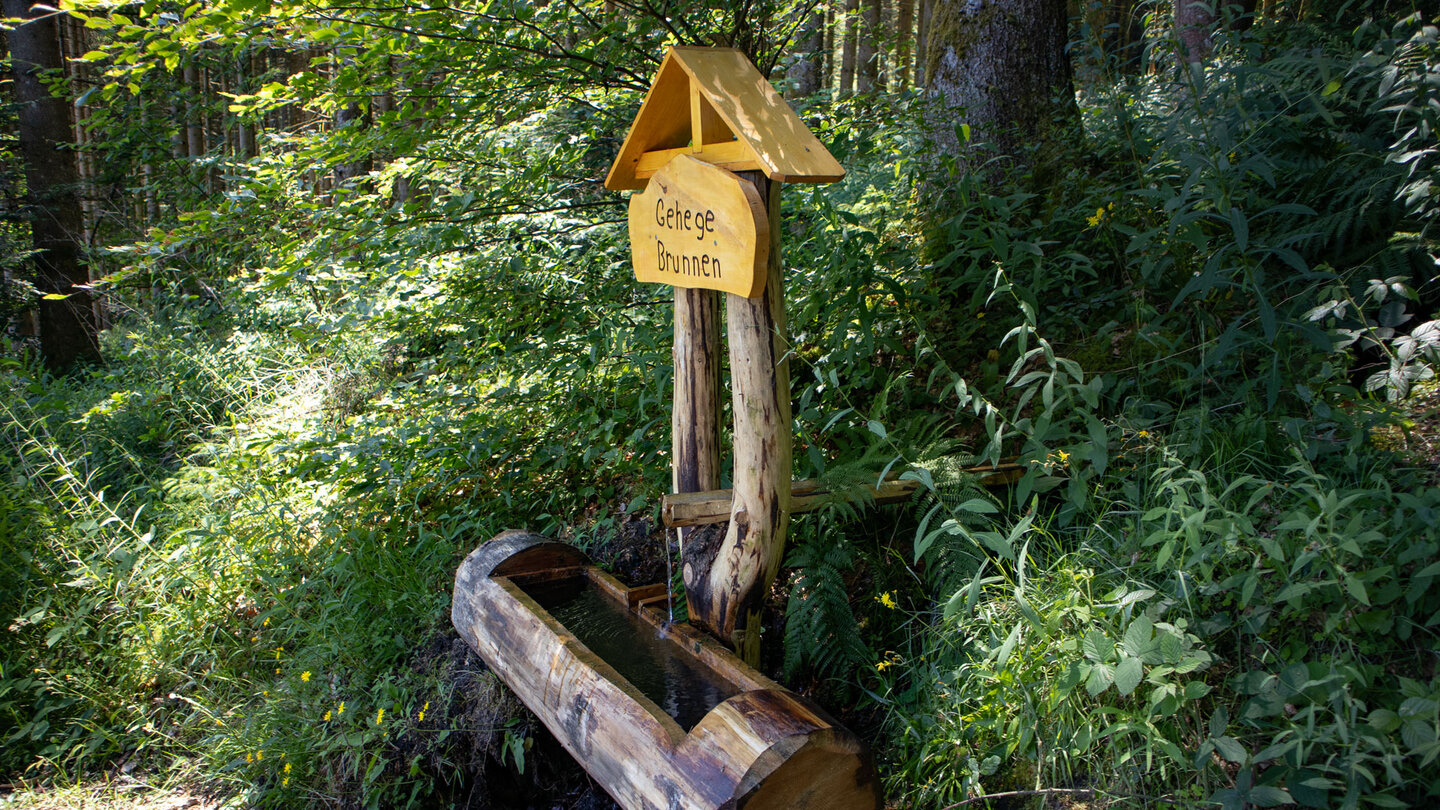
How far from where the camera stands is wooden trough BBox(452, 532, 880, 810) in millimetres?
2066

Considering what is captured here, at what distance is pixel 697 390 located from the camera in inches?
124

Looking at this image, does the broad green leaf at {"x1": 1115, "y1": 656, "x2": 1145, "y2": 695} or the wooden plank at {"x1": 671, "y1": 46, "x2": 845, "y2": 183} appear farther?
the wooden plank at {"x1": 671, "y1": 46, "x2": 845, "y2": 183}

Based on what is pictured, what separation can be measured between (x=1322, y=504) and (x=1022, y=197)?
1741 millimetres

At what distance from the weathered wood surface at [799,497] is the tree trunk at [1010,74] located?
6.30 ft

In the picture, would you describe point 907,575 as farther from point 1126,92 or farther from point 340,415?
point 340,415

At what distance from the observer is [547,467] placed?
180 inches

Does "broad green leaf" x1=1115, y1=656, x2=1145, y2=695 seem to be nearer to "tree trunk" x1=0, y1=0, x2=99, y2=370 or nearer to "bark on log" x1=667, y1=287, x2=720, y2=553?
"bark on log" x1=667, y1=287, x2=720, y2=553

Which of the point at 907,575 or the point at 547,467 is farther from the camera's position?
the point at 547,467

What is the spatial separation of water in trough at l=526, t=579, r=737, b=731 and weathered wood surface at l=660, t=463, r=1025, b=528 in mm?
509

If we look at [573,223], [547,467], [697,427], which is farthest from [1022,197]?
[547,467]

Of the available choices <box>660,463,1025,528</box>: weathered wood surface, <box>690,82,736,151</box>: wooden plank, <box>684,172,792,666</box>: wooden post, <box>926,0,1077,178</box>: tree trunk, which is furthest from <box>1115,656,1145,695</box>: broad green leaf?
<box>926,0,1077,178</box>: tree trunk

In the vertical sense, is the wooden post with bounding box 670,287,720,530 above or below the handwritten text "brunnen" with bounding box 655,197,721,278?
below

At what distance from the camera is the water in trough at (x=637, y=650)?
2.66 meters

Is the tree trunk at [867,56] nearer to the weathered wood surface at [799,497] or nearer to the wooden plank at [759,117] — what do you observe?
the wooden plank at [759,117]
